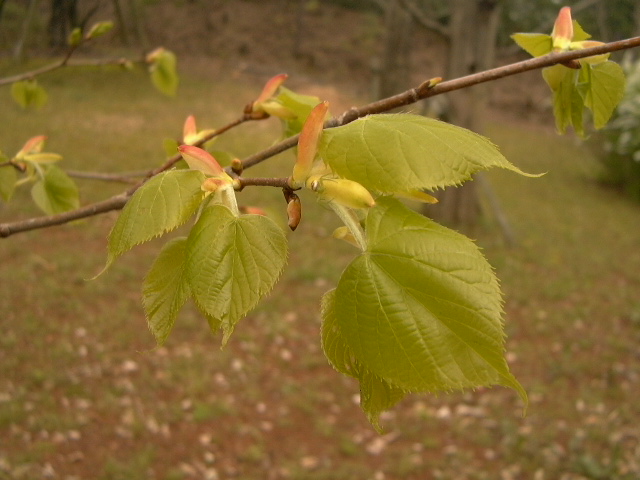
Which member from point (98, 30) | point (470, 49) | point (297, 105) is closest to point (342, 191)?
point (297, 105)

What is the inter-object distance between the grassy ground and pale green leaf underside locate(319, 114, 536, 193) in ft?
6.91

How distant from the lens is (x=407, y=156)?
42 centimetres

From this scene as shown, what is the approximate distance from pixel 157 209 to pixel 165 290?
8cm

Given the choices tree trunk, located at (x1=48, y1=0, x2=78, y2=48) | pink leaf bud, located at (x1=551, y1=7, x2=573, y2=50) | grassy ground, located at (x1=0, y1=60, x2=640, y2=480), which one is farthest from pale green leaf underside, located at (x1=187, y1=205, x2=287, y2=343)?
tree trunk, located at (x1=48, y1=0, x2=78, y2=48)

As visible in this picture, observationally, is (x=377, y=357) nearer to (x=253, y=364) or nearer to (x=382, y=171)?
(x=382, y=171)

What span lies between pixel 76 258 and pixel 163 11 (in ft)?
33.4

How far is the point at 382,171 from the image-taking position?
420 millimetres

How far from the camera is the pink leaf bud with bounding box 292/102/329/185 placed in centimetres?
45

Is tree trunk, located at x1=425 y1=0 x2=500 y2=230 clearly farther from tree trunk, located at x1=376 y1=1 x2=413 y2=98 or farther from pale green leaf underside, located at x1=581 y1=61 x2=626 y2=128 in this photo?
pale green leaf underside, located at x1=581 y1=61 x2=626 y2=128

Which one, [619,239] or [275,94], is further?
[619,239]

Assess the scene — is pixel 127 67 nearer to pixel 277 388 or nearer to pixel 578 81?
pixel 578 81

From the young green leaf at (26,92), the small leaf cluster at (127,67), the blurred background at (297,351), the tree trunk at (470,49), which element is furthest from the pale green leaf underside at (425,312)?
the tree trunk at (470,49)

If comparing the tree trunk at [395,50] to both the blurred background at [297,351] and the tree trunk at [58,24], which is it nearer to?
the blurred background at [297,351]

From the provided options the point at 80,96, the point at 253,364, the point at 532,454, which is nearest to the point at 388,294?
the point at 532,454
